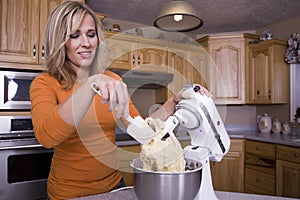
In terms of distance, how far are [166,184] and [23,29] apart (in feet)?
6.03

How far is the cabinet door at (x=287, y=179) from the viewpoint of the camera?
2.11 metres

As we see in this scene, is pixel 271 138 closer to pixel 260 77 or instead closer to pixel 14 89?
pixel 260 77

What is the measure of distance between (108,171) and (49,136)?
35cm

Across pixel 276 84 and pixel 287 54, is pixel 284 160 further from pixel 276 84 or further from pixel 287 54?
pixel 287 54

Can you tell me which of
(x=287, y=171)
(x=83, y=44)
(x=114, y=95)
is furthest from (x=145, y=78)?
(x=114, y=95)

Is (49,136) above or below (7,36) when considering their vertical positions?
below

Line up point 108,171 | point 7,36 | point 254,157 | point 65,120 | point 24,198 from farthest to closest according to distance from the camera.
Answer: point 254,157
point 7,36
point 24,198
point 108,171
point 65,120

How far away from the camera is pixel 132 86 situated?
2.87 m

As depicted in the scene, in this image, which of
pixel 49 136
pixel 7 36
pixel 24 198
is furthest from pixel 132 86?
pixel 49 136

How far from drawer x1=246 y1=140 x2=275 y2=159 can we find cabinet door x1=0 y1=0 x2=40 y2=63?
218 cm

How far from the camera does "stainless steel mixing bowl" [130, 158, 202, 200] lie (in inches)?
19.0

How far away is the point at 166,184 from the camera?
19.1 inches

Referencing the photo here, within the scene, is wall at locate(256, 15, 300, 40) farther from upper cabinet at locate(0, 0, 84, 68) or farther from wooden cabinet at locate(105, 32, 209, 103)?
upper cabinet at locate(0, 0, 84, 68)

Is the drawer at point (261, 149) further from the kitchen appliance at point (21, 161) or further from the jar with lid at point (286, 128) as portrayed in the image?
the kitchen appliance at point (21, 161)
